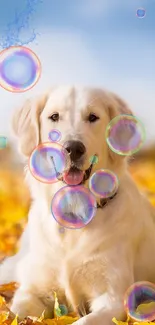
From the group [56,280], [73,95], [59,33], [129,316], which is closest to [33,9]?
[59,33]

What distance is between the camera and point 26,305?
1.80 m

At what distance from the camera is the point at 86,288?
177 cm

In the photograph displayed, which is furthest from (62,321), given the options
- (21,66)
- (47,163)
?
(21,66)

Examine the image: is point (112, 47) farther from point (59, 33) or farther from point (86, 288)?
point (86, 288)

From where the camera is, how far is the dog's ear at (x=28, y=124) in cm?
181

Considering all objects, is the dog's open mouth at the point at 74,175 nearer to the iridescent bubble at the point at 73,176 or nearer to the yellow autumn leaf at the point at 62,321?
the iridescent bubble at the point at 73,176

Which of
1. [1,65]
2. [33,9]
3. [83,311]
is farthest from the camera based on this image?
[33,9]

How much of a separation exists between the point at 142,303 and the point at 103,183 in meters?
0.37

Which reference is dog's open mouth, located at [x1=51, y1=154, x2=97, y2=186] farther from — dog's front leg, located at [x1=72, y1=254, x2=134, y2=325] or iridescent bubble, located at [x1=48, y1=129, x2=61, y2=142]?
dog's front leg, located at [x1=72, y1=254, x2=134, y2=325]

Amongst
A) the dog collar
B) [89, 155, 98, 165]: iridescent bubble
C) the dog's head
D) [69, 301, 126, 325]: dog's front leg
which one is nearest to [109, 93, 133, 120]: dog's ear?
the dog's head

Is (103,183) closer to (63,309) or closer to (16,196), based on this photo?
(63,309)

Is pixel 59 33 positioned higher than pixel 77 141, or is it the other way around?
pixel 59 33

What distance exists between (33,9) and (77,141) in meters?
0.85

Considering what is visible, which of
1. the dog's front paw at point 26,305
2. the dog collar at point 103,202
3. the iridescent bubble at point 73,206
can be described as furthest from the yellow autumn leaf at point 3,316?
the dog collar at point 103,202
